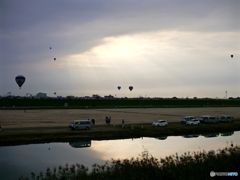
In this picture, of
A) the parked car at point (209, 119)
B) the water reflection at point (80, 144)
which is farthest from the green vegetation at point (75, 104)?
the water reflection at point (80, 144)

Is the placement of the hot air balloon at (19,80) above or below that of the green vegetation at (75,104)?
above

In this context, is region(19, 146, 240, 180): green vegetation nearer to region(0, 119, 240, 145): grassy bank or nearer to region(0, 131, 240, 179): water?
region(0, 131, 240, 179): water

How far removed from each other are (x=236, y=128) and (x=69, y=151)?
42978mm

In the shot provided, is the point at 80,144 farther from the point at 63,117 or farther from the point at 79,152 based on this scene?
the point at 63,117

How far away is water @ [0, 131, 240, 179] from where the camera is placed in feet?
81.5

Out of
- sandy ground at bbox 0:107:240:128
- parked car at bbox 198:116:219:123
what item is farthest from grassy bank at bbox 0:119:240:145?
sandy ground at bbox 0:107:240:128

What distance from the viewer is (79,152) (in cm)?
3058

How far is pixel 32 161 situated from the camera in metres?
26.6

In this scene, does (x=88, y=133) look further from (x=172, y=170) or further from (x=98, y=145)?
(x=172, y=170)

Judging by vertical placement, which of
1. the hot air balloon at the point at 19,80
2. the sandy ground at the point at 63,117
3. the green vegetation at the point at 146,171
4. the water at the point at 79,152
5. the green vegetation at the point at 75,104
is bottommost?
the water at the point at 79,152

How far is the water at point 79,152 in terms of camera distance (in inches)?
977

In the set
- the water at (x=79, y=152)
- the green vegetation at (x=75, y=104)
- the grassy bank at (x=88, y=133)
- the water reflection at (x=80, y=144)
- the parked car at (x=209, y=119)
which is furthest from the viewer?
the green vegetation at (x=75, y=104)

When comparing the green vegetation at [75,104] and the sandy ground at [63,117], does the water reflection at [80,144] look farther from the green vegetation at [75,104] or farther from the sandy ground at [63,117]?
the green vegetation at [75,104]

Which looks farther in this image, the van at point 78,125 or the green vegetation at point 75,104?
the green vegetation at point 75,104
